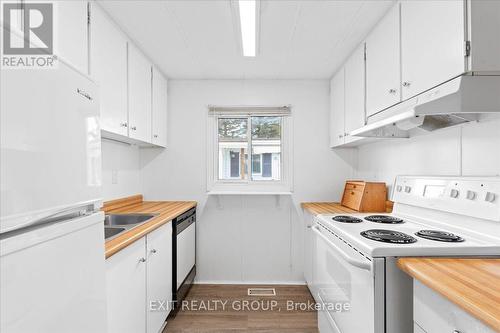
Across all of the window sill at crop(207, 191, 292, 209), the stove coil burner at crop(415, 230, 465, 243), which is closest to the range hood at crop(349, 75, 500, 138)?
the stove coil burner at crop(415, 230, 465, 243)

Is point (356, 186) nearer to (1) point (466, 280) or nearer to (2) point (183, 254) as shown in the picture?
(1) point (466, 280)

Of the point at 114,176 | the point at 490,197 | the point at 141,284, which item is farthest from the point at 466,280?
the point at 114,176

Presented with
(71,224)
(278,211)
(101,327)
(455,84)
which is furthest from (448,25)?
(278,211)

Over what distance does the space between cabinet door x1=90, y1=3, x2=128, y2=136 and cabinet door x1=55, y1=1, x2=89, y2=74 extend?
2.7 inches

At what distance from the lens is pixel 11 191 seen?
573 mm

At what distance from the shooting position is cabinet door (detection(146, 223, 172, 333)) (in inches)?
66.7

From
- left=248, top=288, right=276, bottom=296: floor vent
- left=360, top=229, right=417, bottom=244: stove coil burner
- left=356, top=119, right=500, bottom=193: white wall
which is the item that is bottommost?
left=248, top=288, right=276, bottom=296: floor vent

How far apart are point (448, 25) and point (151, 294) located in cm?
224

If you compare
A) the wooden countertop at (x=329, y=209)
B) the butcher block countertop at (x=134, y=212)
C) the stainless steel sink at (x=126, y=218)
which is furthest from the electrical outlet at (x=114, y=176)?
the wooden countertop at (x=329, y=209)

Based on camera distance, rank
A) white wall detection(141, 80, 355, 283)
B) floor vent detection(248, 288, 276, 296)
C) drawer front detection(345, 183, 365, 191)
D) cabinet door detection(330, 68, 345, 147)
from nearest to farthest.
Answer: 1. drawer front detection(345, 183, 365, 191)
2. cabinet door detection(330, 68, 345, 147)
3. floor vent detection(248, 288, 276, 296)
4. white wall detection(141, 80, 355, 283)

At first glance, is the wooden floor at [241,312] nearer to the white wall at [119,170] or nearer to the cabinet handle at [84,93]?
the white wall at [119,170]

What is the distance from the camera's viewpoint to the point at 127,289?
1.37 m

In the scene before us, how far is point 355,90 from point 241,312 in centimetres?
224

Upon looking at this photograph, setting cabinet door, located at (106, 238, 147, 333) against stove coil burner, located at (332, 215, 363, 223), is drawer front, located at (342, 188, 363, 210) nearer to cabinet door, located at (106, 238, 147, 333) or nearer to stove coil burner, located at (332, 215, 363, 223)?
stove coil burner, located at (332, 215, 363, 223)
